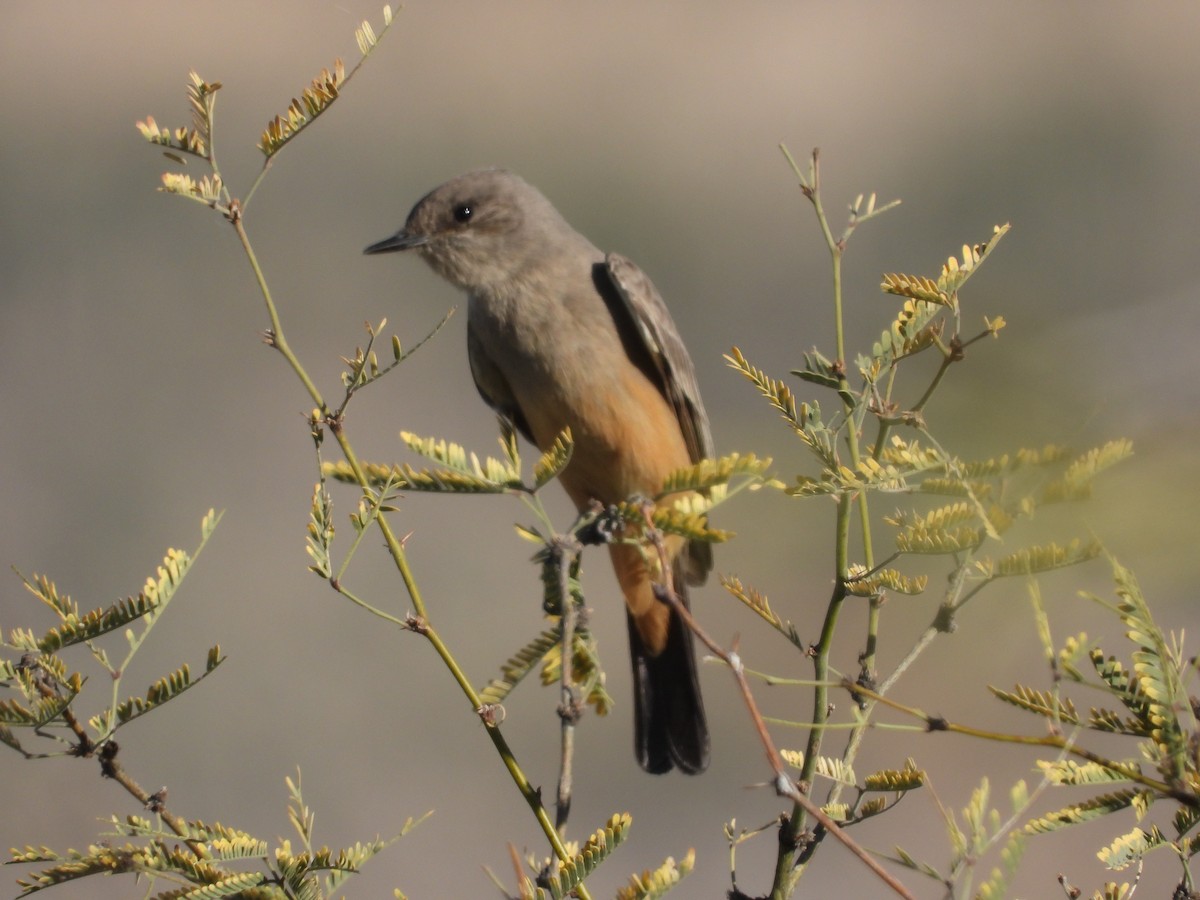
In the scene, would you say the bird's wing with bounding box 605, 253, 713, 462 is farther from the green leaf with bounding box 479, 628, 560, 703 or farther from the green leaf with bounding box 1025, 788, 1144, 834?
the green leaf with bounding box 1025, 788, 1144, 834

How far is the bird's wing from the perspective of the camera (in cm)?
395

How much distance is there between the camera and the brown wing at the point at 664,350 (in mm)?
3955

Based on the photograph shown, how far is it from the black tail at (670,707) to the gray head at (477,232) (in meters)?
1.10

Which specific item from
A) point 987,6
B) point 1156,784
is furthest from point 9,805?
point 987,6

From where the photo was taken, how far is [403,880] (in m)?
5.96

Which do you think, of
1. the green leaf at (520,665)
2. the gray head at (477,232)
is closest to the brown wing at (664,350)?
the gray head at (477,232)

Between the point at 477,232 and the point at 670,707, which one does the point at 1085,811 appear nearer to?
the point at 670,707

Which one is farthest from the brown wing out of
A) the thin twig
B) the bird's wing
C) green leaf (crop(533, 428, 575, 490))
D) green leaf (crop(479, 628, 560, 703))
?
the thin twig

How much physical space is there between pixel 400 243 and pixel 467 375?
16.9ft

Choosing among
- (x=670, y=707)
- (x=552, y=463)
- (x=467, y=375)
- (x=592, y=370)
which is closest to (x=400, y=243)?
(x=592, y=370)

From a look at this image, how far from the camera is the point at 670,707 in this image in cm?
400

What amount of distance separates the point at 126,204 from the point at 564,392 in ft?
24.5

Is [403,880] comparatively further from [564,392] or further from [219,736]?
[564,392]

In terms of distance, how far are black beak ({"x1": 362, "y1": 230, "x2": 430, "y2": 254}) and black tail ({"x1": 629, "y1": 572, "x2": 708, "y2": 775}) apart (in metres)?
1.31
